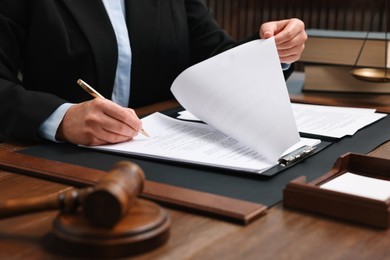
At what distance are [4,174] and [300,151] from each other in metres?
0.50

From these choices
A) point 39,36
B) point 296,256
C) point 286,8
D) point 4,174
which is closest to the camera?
point 296,256

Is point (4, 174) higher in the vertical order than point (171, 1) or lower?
lower

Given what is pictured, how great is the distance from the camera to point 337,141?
124 centimetres

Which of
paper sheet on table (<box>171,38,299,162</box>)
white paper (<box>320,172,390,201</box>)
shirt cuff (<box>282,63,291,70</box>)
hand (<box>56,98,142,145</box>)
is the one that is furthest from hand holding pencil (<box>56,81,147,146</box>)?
shirt cuff (<box>282,63,291,70</box>)

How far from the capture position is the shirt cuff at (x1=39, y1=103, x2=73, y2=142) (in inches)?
47.8

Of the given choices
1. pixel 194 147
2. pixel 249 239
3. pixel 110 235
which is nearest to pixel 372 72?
pixel 194 147

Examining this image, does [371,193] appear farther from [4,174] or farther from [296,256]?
[4,174]

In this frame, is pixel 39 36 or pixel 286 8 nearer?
pixel 39 36

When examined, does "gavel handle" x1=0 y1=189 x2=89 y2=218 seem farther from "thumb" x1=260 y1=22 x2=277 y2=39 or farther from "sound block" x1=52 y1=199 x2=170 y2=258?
"thumb" x1=260 y1=22 x2=277 y2=39

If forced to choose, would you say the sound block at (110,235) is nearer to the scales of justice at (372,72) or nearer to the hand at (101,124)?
the hand at (101,124)

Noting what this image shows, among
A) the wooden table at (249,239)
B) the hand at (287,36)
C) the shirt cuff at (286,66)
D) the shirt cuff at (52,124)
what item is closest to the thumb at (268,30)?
the hand at (287,36)

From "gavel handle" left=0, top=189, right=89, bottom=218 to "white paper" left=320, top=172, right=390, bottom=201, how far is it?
1.19ft

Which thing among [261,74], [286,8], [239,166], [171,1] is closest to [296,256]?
[239,166]

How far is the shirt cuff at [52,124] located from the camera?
3.98 ft
